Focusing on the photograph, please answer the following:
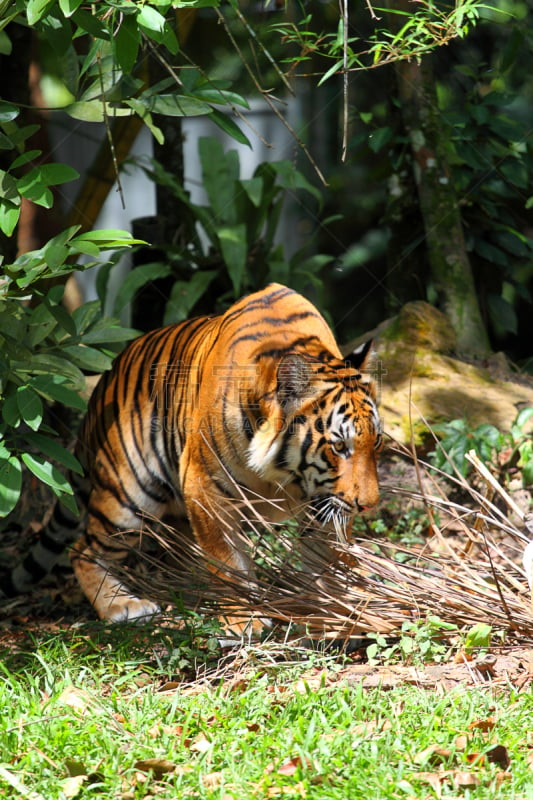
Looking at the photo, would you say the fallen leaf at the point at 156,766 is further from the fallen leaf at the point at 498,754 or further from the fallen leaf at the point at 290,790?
the fallen leaf at the point at 498,754

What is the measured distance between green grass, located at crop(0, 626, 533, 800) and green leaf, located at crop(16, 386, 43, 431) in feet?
2.74

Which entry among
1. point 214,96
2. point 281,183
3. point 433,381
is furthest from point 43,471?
point 281,183

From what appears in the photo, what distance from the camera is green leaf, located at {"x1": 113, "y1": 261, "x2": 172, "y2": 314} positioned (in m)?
6.40

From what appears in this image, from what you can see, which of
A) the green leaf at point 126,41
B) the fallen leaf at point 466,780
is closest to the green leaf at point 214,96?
the green leaf at point 126,41

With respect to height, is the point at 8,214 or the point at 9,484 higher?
the point at 8,214

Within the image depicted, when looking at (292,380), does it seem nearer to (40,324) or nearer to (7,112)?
(40,324)

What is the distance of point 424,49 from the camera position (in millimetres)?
3543

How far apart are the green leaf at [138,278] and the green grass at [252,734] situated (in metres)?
3.62

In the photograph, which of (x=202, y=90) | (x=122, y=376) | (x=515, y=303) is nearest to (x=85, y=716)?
(x=122, y=376)

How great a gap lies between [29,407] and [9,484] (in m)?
0.27

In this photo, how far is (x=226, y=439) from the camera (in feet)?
11.6

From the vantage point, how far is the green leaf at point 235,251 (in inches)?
244

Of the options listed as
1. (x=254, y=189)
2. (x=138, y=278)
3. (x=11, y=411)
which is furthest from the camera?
(x=254, y=189)

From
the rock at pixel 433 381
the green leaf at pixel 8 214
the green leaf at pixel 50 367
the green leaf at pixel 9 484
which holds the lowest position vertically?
the rock at pixel 433 381
